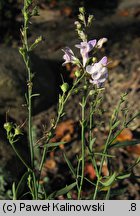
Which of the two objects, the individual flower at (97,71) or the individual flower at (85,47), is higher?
the individual flower at (85,47)

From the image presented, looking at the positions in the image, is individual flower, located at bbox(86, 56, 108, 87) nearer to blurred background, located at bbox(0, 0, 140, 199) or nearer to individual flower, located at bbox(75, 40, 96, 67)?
individual flower, located at bbox(75, 40, 96, 67)

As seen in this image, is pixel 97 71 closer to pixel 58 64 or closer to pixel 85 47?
pixel 85 47

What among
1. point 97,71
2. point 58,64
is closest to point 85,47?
point 97,71

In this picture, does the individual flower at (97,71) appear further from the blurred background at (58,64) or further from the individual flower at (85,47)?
the blurred background at (58,64)

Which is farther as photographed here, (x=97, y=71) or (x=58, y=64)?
(x=58, y=64)

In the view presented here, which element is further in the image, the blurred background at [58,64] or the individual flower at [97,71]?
the blurred background at [58,64]

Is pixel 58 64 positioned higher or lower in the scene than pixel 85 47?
lower

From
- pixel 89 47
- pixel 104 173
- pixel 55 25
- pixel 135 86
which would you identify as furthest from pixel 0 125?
pixel 55 25

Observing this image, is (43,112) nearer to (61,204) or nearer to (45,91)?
(45,91)

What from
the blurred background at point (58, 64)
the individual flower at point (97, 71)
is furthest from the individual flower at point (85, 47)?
the blurred background at point (58, 64)
